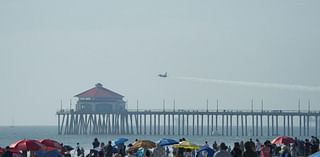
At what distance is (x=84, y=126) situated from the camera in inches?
4220

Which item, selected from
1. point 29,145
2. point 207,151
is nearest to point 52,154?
point 29,145

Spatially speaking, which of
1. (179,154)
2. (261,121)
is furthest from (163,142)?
(261,121)

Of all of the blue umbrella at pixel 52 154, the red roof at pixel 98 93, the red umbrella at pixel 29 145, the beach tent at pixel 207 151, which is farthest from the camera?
the red roof at pixel 98 93

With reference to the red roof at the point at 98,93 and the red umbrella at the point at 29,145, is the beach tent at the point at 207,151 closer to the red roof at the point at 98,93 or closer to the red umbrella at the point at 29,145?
the red umbrella at the point at 29,145

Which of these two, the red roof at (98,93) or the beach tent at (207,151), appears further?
the red roof at (98,93)

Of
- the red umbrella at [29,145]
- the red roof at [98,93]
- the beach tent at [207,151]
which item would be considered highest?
the red roof at [98,93]

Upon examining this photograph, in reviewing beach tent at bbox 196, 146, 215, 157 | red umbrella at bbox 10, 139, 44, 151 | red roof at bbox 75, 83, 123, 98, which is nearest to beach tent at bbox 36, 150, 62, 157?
red umbrella at bbox 10, 139, 44, 151

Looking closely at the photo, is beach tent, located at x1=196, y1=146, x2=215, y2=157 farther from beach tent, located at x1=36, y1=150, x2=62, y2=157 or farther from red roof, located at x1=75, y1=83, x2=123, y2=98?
red roof, located at x1=75, y1=83, x2=123, y2=98

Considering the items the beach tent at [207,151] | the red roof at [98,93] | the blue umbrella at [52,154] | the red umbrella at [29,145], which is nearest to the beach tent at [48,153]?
the blue umbrella at [52,154]

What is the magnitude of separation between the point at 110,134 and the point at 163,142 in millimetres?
76314

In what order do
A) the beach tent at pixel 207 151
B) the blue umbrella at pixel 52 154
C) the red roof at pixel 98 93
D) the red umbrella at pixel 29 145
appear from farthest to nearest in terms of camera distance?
the red roof at pixel 98 93
the beach tent at pixel 207 151
the blue umbrella at pixel 52 154
the red umbrella at pixel 29 145

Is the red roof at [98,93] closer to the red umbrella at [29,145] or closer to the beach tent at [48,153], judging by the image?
the beach tent at [48,153]

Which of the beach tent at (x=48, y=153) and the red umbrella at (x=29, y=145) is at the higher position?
the red umbrella at (x=29, y=145)

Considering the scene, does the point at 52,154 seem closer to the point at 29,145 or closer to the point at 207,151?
the point at 29,145
